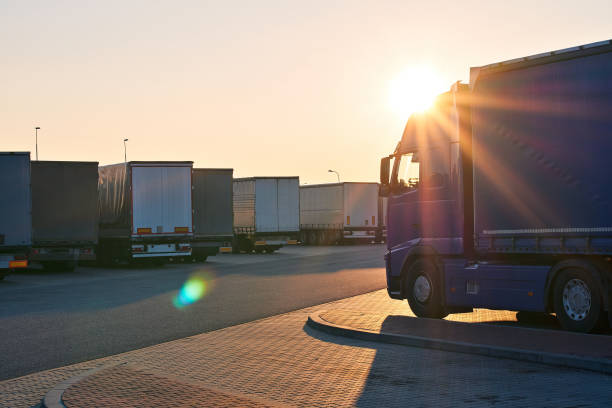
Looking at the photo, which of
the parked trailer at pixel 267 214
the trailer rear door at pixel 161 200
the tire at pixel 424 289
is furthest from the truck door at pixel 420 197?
the parked trailer at pixel 267 214

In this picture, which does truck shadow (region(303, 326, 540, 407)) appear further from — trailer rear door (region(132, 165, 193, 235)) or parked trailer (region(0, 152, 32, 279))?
trailer rear door (region(132, 165, 193, 235))

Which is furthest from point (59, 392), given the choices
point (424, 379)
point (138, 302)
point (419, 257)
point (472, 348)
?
point (138, 302)

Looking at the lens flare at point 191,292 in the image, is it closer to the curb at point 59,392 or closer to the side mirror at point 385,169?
the side mirror at point 385,169

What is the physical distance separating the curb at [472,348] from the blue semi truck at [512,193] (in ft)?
5.49

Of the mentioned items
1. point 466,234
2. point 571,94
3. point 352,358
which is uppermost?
point 571,94

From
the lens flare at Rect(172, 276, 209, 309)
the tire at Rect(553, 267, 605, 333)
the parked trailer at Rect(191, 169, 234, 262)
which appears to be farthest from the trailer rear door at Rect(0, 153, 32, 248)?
the tire at Rect(553, 267, 605, 333)

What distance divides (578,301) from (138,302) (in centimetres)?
922

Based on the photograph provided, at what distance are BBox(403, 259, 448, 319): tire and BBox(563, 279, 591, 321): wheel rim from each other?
238 cm

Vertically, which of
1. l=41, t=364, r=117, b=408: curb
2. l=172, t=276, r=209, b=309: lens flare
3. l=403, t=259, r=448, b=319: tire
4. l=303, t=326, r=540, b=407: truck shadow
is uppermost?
l=403, t=259, r=448, b=319: tire

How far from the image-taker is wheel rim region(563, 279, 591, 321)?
400 inches

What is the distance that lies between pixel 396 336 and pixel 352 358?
1.15 metres

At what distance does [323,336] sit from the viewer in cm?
1105

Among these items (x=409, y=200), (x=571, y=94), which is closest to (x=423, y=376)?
(x=571, y=94)

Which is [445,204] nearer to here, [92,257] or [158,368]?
[158,368]
